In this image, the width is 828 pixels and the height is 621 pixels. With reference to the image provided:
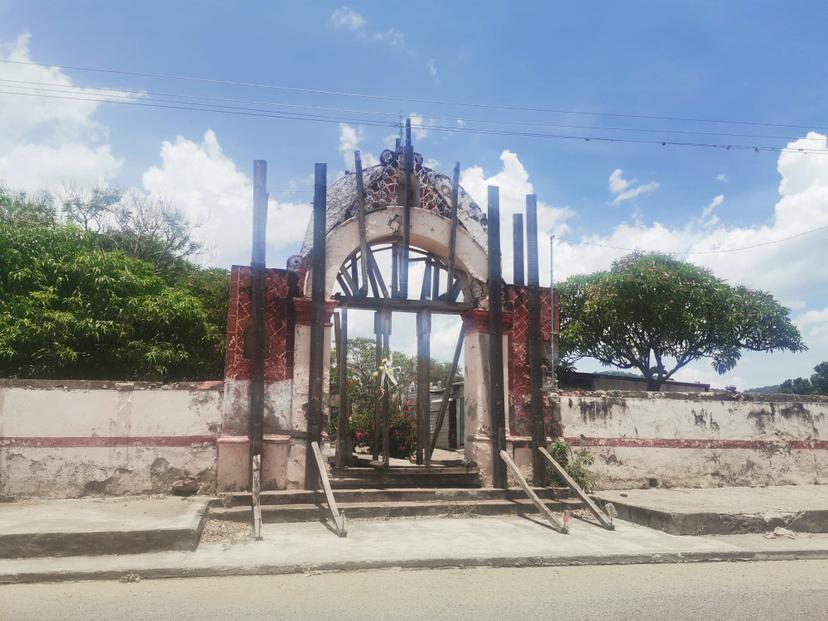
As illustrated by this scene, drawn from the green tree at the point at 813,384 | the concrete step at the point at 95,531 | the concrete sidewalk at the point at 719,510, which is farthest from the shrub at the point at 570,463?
the green tree at the point at 813,384

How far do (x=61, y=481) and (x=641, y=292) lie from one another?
20806 millimetres

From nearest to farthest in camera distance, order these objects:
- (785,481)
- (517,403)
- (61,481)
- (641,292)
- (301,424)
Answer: (61,481) < (301,424) < (517,403) < (785,481) < (641,292)

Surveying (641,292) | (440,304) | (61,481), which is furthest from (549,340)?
(641,292)

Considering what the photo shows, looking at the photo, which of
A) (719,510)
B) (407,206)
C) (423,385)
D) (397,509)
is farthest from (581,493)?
(407,206)

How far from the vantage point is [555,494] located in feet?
29.9

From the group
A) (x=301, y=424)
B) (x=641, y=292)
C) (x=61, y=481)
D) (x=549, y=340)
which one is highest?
(x=641, y=292)

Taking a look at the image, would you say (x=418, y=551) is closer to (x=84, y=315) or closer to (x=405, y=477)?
(x=405, y=477)

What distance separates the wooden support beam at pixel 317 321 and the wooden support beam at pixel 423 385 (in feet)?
5.20

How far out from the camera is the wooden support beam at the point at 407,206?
977 cm

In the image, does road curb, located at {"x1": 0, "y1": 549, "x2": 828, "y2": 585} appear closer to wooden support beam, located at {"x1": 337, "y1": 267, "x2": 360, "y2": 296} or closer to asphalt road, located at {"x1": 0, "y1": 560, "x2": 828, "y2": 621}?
asphalt road, located at {"x1": 0, "y1": 560, "x2": 828, "y2": 621}

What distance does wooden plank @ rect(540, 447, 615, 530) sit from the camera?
25.2ft

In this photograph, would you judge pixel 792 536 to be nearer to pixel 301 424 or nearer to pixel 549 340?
pixel 549 340

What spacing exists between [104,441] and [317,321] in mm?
3147

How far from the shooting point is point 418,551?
6211 millimetres
